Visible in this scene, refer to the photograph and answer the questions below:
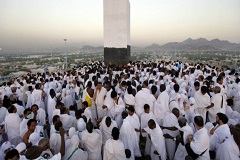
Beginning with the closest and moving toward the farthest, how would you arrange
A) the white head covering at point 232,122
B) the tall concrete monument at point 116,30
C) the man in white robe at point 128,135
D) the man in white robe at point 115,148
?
the man in white robe at point 115,148
the man in white robe at point 128,135
the white head covering at point 232,122
the tall concrete monument at point 116,30

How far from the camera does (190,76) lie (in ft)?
32.2

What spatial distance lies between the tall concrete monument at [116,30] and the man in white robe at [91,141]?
41.5 feet

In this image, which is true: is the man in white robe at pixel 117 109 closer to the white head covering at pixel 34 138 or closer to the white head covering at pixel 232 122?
the white head covering at pixel 34 138

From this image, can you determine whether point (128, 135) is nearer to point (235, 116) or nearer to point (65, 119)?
point (65, 119)

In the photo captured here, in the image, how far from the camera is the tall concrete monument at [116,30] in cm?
1639

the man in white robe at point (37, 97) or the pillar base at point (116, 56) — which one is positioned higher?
the pillar base at point (116, 56)

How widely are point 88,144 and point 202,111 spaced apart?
12.3 ft

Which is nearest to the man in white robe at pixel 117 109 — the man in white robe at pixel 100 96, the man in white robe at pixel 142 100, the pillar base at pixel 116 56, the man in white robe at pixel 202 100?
the man in white robe at pixel 142 100

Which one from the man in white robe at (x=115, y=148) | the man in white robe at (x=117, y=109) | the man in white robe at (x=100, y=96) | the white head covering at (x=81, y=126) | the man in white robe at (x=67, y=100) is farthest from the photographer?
the man in white robe at (x=67, y=100)

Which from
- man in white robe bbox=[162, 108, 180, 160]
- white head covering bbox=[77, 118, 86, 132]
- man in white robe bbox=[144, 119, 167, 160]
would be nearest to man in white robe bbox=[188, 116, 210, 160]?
man in white robe bbox=[144, 119, 167, 160]

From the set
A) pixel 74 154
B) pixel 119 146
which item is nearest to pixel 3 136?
pixel 74 154

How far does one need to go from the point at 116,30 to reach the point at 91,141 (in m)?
13.7

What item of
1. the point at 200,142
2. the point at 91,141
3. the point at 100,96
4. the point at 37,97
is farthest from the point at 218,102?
the point at 37,97

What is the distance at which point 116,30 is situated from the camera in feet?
55.1
